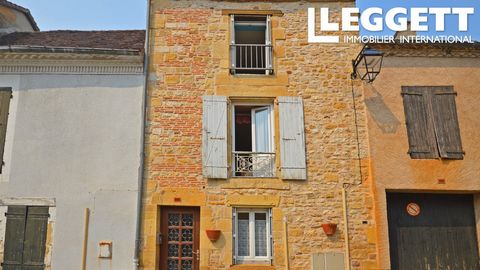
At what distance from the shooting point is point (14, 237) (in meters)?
8.65

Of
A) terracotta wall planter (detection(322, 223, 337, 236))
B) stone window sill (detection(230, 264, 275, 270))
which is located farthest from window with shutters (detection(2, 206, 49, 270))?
terracotta wall planter (detection(322, 223, 337, 236))

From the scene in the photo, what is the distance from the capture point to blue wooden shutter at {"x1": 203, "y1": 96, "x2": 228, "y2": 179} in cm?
895

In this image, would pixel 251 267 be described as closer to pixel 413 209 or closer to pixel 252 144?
pixel 252 144

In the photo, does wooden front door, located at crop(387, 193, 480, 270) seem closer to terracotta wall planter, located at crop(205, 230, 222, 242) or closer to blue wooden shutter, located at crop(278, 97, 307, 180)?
blue wooden shutter, located at crop(278, 97, 307, 180)

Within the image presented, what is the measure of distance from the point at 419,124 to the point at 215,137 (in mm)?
3924

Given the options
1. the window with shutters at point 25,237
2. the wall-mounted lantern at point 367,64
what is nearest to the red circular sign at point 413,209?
the wall-mounted lantern at point 367,64

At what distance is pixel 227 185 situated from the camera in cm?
891

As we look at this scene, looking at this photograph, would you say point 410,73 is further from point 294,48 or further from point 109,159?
point 109,159

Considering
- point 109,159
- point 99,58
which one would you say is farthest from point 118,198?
point 99,58

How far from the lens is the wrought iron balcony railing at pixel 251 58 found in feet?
31.7

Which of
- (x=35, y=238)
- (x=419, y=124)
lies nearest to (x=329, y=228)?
(x=419, y=124)

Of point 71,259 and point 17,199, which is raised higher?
point 17,199

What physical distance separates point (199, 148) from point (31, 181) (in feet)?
10.2

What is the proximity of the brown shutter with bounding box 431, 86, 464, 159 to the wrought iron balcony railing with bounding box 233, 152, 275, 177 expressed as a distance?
3188 millimetres
